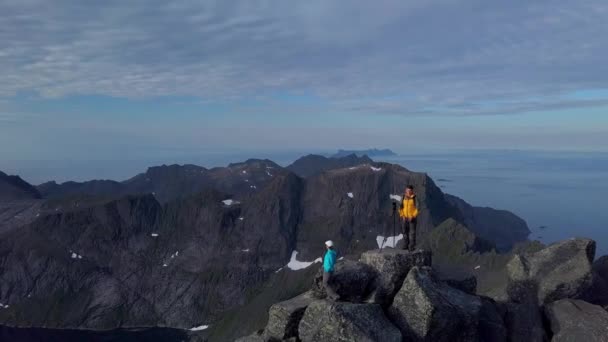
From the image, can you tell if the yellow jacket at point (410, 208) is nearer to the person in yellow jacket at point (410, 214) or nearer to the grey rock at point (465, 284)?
the person in yellow jacket at point (410, 214)

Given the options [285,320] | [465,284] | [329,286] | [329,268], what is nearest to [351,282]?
[329,286]

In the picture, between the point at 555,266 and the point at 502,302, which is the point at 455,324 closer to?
the point at 502,302

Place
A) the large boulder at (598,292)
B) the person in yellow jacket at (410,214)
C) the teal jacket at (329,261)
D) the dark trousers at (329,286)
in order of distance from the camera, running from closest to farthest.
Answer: the teal jacket at (329,261), the dark trousers at (329,286), the large boulder at (598,292), the person in yellow jacket at (410,214)

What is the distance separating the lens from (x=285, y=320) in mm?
28984

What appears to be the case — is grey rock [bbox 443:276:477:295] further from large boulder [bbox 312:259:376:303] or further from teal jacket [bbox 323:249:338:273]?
teal jacket [bbox 323:249:338:273]

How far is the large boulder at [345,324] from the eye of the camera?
26.1 m

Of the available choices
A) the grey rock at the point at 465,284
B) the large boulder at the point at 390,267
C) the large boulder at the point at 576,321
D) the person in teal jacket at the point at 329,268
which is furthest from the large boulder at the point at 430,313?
the large boulder at the point at 576,321

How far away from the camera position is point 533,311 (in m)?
31.5

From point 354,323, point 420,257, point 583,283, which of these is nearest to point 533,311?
point 583,283

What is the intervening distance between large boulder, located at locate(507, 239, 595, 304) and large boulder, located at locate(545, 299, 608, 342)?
1.12m

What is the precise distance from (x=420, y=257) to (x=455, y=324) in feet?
15.9

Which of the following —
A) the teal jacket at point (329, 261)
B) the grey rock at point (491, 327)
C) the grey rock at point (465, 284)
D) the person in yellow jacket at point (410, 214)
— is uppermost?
the person in yellow jacket at point (410, 214)

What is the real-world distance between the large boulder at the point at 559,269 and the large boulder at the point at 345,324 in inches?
531

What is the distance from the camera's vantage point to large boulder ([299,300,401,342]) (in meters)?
26.1
